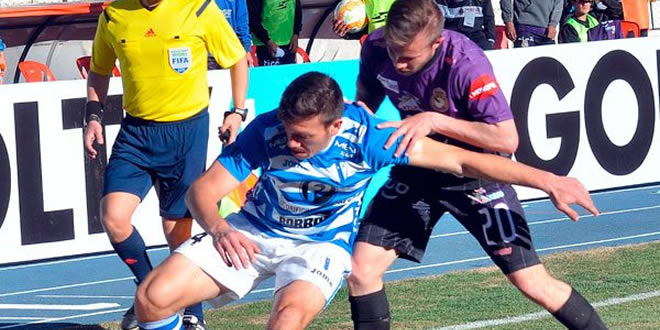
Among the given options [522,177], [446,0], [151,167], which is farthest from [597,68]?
[522,177]

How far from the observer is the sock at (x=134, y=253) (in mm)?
7328

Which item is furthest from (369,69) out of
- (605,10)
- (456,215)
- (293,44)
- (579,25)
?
(605,10)

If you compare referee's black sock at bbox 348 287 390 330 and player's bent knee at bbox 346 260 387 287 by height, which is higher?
player's bent knee at bbox 346 260 387 287

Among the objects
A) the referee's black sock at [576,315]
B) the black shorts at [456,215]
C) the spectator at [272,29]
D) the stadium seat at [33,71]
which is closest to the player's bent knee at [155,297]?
the black shorts at [456,215]

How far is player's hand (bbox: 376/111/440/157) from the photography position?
18.4 ft

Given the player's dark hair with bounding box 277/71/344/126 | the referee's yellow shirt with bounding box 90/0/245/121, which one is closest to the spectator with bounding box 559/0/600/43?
the referee's yellow shirt with bounding box 90/0/245/121

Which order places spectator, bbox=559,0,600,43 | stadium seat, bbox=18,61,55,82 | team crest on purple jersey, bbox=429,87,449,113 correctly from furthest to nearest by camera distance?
spectator, bbox=559,0,600,43 < stadium seat, bbox=18,61,55,82 < team crest on purple jersey, bbox=429,87,449,113

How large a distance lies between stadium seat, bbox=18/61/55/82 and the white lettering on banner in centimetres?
521

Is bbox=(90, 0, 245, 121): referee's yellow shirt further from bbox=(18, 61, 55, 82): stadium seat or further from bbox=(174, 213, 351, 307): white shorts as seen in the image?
bbox=(18, 61, 55, 82): stadium seat

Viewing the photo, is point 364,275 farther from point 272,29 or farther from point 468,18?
point 272,29

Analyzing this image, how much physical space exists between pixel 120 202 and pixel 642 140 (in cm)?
677

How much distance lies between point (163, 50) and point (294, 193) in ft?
6.61

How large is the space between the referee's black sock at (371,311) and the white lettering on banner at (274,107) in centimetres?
414

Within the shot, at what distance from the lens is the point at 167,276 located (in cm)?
561
